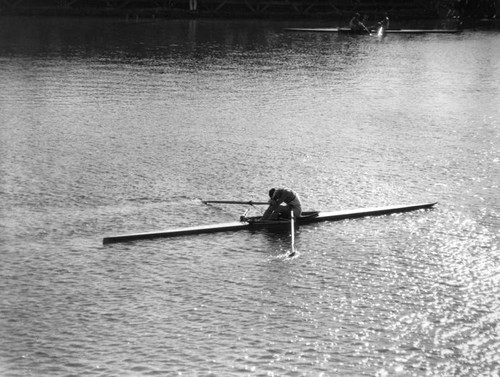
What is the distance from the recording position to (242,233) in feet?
93.0

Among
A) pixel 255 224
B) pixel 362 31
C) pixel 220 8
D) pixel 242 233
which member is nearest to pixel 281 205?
pixel 255 224

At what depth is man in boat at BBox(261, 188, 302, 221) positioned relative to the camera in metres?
28.2

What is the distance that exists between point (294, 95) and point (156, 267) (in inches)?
1224

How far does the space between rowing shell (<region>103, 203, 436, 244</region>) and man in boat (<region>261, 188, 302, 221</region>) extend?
0.22 m

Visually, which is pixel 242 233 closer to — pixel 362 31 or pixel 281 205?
pixel 281 205

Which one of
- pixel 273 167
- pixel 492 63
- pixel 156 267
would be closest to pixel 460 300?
pixel 156 267

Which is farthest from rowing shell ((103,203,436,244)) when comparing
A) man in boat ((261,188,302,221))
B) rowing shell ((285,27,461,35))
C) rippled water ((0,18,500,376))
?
rowing shell ((285,27,461,35))

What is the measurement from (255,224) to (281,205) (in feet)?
3.09

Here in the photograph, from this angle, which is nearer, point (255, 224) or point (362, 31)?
point (255, 224)

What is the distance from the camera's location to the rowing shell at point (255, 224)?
1085 inches

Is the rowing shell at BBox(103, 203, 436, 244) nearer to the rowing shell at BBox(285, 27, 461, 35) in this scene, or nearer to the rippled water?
the rippled water

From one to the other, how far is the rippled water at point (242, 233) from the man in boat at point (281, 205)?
765 mm

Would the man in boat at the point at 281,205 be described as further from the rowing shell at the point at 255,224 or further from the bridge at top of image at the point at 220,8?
the bridge at top of image at the point at 220,8

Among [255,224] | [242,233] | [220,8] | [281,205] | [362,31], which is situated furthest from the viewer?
[220,8]
